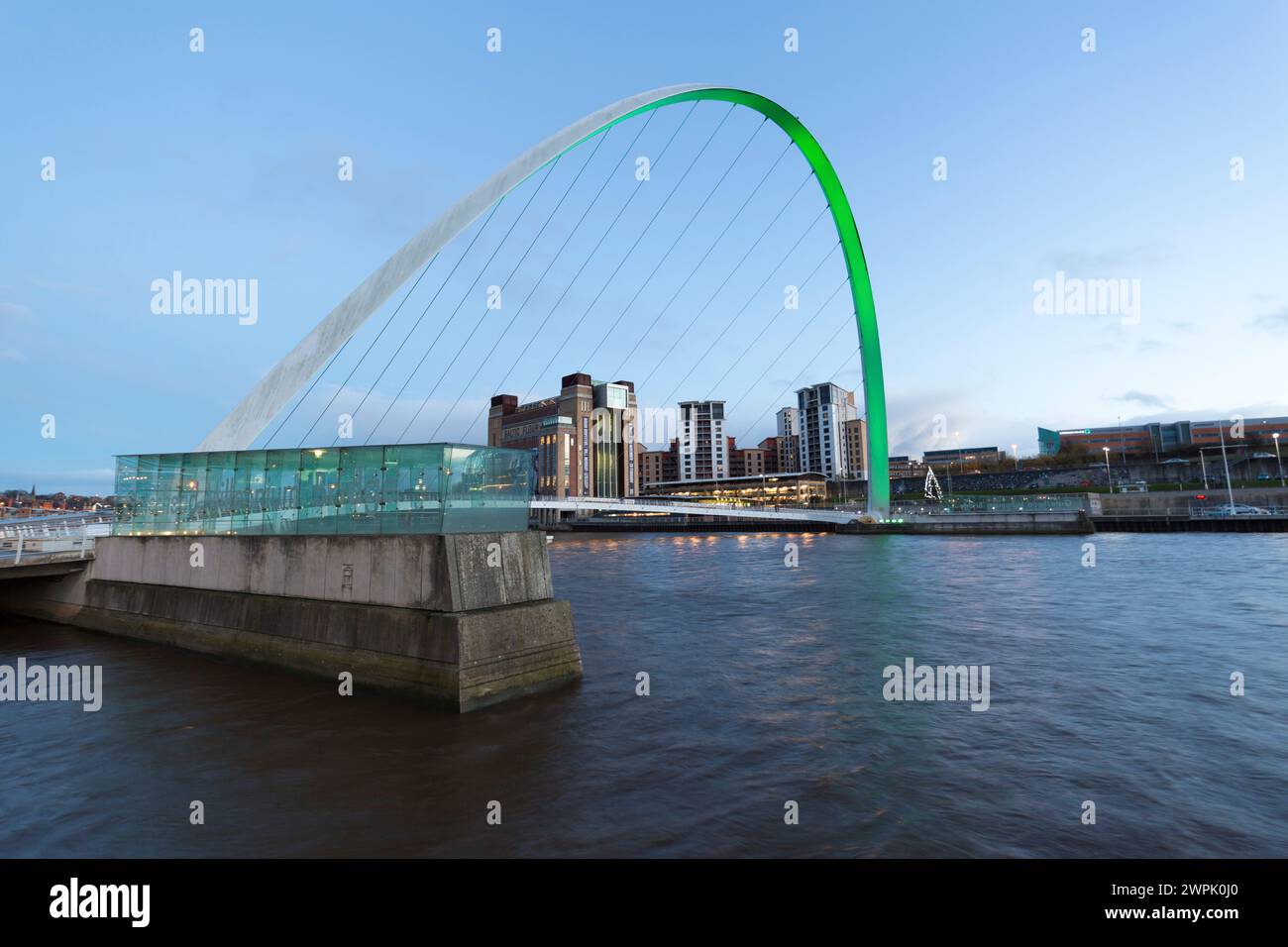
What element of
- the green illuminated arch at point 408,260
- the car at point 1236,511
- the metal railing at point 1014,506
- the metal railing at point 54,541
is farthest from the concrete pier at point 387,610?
the car at point 1236,511

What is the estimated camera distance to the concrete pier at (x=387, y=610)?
26.9 ft

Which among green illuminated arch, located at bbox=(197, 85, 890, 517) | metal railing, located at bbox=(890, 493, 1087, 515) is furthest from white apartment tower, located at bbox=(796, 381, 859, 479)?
green illuminated arch, located at bbox=(197, 85, 890, 517)

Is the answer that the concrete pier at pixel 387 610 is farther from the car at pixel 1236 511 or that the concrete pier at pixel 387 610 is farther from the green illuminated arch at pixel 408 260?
the car at pixel 1236 511

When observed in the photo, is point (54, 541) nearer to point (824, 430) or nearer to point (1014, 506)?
point (1014, 506)

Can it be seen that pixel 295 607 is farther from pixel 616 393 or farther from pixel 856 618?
pixel 616 393

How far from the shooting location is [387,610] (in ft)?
28.3

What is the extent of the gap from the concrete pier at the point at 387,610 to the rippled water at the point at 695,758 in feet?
1.32

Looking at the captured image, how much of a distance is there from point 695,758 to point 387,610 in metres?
4.64

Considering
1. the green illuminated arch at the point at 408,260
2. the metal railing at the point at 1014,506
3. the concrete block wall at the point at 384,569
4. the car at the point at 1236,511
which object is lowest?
the car at the point at 1236,511

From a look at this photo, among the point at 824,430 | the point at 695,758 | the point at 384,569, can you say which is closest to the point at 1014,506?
the point at 695,758

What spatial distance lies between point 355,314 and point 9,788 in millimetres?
18821

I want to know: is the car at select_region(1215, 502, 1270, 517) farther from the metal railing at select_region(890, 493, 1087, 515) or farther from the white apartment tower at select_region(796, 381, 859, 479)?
the white apartment tower at select_region(796, 381, 859, 479)

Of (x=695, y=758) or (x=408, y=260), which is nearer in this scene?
(x=695, y=758)

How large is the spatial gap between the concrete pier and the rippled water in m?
0.40
